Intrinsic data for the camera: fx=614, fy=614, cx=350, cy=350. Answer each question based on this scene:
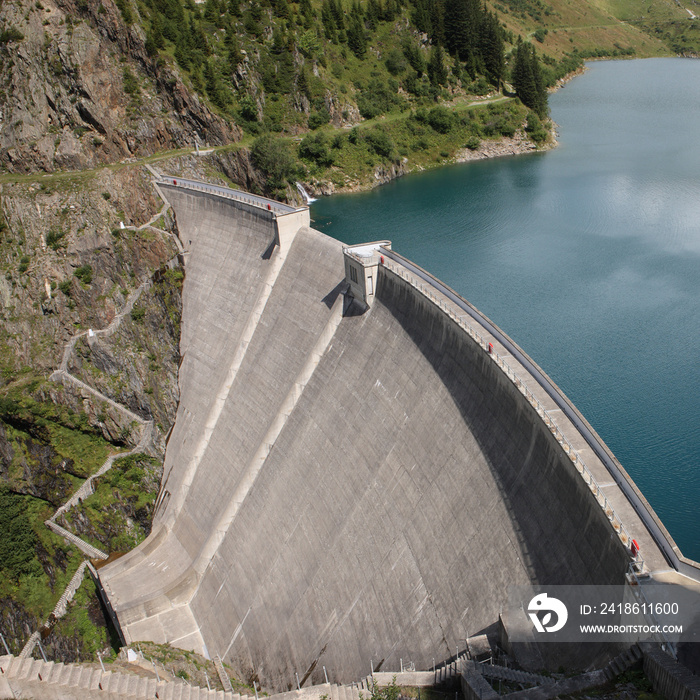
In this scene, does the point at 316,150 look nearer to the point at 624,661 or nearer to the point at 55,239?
the point at 55,239

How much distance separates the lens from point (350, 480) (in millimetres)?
25047

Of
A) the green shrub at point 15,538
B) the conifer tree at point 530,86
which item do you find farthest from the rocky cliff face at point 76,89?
the conifer tree at point 530,86

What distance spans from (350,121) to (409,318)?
196ft

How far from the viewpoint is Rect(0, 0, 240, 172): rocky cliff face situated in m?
48.3

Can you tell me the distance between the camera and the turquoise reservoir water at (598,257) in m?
29.3

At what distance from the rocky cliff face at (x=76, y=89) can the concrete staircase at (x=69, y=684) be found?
42.6m

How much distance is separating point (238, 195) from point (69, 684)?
3100 centimetres

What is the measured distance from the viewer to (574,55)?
468 ft

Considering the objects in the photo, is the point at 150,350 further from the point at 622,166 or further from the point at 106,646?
the point at 622,166

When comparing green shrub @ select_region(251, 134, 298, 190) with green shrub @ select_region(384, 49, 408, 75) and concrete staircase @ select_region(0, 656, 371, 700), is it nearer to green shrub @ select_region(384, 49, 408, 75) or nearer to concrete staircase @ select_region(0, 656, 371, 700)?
green shrub @ select_region(384, 49, 408, 75)

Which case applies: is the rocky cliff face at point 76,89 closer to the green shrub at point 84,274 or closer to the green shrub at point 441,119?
the green shrub at point 84,274

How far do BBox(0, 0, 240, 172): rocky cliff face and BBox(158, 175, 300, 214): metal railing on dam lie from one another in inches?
316

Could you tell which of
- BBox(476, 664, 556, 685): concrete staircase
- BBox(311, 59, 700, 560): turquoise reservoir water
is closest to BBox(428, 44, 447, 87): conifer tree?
BBox(311, 59, 700, 560): turquoise reservoir water

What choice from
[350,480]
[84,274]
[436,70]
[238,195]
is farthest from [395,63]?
[350,480]
